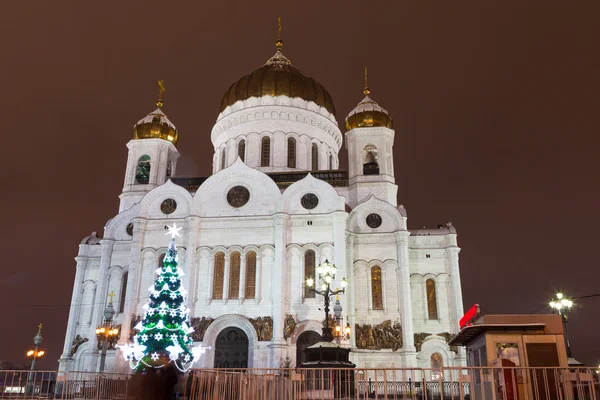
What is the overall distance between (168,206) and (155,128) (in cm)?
721

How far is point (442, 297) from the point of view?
95.1 ft

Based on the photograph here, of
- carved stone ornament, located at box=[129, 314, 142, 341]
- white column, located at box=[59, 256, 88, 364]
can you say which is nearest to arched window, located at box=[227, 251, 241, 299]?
carved stone ornament, located at box=[129, 314, 142, 341]

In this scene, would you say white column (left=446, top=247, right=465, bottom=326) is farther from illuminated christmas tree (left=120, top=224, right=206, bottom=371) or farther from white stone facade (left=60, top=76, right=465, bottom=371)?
illuminated christmas tree (left=120, top=224, right=206, bottom=371)

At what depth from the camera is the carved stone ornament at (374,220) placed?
97.7 feet

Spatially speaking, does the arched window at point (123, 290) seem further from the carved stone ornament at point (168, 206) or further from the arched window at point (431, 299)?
the arched window at point (431, 299)

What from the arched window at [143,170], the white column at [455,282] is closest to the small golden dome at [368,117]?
the white column at [455,282]

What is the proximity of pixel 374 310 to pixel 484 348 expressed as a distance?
1562 cm

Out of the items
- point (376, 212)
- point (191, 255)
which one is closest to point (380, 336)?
point (376, 212)

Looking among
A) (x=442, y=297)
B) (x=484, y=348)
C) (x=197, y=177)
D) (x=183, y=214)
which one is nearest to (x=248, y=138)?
(x=197, y=177)

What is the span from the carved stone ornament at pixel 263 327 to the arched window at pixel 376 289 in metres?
5.66

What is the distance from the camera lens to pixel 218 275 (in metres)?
28.6

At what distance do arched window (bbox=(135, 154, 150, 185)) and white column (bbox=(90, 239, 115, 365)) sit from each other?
4.88 meters

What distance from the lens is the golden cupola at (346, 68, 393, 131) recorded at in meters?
33.0

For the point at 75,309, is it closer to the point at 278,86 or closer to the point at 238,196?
the point at 238,196
